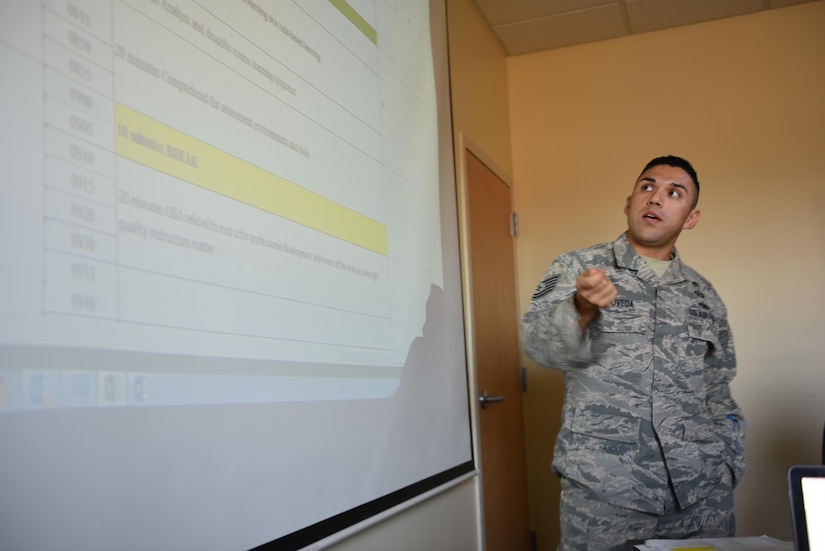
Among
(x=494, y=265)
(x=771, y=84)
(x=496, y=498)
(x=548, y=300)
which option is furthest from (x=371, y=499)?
(x=771, y=84)

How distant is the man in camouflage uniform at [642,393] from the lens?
1963mm

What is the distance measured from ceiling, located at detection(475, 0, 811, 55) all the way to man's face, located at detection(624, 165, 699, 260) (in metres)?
1.32

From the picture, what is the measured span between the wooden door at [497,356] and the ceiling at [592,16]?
0.74 meters

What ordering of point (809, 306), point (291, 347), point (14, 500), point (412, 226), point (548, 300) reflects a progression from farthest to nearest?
1. point (809, 306)
2. point (412, 226)
3. point (548, 300)
4. point (291, 347)
5. point (14, 500)

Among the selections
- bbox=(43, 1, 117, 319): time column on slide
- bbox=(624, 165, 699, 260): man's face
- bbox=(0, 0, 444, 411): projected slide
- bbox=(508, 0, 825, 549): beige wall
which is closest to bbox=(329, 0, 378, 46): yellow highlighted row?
bbox=(0, 0, 444, 411): projected slide

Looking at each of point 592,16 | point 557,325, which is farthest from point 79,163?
point 592,16

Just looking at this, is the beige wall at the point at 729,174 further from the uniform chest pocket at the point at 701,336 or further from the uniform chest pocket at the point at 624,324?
the uniform chest pocket at the point at 624,324

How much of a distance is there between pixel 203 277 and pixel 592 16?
2733 millimetres

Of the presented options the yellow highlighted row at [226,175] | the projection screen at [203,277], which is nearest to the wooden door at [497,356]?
the projection screen at [203,277]

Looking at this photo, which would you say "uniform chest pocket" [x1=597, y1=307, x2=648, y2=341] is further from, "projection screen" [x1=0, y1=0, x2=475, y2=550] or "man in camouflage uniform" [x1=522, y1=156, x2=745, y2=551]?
"projection screen" [x1=0, y1=0, x2=475, y2=550]

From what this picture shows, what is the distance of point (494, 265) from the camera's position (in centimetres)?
319

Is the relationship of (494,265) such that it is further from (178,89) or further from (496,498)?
(178,89)

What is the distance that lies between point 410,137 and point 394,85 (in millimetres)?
173

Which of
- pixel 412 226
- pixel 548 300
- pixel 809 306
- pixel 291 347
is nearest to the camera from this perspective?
pixel 291 347
